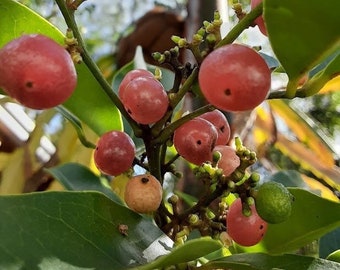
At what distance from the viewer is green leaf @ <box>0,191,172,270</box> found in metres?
0.53

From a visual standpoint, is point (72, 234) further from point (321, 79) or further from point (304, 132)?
point (304, 132)

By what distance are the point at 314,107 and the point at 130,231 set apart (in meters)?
2.18

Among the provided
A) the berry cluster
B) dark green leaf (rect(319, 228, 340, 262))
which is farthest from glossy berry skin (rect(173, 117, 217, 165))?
dark green leaf (rect(319, 228, 340, 262))

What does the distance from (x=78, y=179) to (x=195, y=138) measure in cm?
48

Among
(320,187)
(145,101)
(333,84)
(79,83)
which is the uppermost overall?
(145,101)

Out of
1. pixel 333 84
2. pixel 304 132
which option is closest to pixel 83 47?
pixel 333 84

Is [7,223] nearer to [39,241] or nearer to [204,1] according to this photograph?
[39,241]

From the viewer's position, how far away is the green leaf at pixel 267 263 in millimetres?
624

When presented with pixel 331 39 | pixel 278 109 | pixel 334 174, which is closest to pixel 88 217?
pixel 331 39

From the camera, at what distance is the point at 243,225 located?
0.64 m

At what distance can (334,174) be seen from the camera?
145cm

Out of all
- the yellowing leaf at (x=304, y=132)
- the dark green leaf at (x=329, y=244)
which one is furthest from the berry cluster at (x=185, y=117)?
the yellowing leaf at (x=304, y=132)

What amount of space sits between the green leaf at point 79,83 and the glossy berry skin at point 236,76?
236 millimetres

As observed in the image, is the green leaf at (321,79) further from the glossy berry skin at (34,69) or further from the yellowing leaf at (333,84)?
the yellowing leaf at (333,84)
